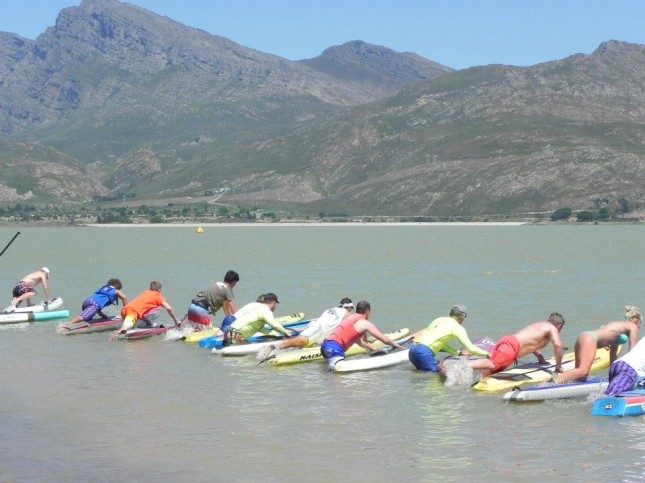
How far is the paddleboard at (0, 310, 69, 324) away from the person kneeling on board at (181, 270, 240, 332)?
7.65 meters

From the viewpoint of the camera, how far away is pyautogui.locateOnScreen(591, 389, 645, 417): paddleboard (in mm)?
19578

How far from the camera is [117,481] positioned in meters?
15.9

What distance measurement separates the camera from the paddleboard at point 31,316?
37.1 meters

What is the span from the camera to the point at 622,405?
19562 millimetres

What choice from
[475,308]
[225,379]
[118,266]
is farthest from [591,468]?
[118,266]

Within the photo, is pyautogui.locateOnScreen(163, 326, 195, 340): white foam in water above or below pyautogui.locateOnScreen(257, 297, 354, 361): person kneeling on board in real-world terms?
below

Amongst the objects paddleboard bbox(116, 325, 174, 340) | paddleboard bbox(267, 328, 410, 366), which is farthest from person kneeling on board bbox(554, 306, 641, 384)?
paddleboard bbox(116, 325, 174, 340)

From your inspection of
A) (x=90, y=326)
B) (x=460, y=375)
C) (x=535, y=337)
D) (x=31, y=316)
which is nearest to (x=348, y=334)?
(x=460, y=375)

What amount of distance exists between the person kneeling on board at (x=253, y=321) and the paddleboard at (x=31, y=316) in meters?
11.7

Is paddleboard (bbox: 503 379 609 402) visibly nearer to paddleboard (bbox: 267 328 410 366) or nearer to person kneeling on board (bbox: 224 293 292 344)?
paddleboard (bbox: 267 328 410 366)

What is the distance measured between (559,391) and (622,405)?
194cm

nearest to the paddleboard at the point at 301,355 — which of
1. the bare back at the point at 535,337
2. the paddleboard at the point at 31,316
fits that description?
Result: the bare back at the point at 535,337

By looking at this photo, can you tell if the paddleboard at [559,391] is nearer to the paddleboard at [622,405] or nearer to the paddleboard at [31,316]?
the paddleboard at [622,405]

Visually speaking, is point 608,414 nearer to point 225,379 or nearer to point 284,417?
point 284,417
